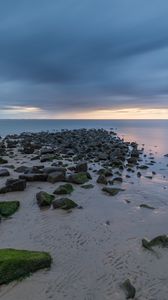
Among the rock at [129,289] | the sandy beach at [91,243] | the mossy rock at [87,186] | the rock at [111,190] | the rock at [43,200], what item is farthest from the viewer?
the mossy rock at [87,186]

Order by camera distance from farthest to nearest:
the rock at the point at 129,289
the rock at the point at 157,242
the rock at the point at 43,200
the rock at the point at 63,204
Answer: the rock at the point at 43,200 < the rock at the point at 63,204 < the rock at the point at 157,242 < the rock at the point at 129,289

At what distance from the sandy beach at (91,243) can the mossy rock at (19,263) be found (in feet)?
0.52

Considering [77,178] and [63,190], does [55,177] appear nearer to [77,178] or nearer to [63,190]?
[77,178]

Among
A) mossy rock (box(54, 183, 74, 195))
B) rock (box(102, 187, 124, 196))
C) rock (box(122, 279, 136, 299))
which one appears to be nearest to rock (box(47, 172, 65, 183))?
mossy rock (box(54, 183, 74, 195))

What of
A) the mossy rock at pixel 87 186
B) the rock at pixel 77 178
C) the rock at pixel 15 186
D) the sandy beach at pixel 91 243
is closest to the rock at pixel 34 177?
the sandy beach at pixel 91 243

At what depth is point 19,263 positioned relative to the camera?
23.9ft

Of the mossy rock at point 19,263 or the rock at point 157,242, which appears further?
the rock at point 157,242

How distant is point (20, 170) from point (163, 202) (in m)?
9.11

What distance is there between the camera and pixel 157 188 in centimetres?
1692

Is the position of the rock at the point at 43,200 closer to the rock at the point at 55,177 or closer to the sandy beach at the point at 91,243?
the sandy beach at the point at 91,243

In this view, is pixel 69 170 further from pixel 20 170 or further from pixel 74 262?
pixel 74 262

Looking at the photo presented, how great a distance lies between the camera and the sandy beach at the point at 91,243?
23.1 feet

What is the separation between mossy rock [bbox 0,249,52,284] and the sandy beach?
0.52 feet

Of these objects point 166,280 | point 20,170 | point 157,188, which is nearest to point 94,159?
point 20,170
